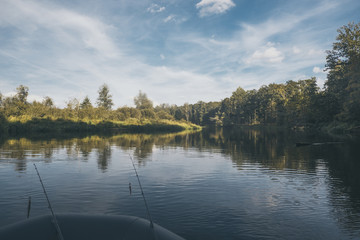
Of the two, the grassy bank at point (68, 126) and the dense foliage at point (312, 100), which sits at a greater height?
the dense foliage at point (312, 100)

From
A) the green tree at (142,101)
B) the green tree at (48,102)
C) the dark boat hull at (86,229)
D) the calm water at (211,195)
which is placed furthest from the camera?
the green tree at (142,101)

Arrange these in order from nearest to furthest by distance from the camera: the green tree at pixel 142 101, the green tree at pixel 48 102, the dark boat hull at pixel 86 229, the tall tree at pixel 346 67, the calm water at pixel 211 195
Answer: the dark boat hull at pixel 86 229 → the calm water at pixel 211 195 → the tall tree at pixel 346 67 → the green tree at pixel 48 102 → the green tree at pixel 142 101

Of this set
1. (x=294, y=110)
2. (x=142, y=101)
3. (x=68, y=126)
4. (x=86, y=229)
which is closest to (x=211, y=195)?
(x=86, y=229)

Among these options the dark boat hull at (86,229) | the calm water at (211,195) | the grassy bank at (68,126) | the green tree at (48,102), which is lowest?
the calm water at (211,195)

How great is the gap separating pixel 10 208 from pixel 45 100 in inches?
3087

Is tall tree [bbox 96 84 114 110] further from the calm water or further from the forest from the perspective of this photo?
the calm water

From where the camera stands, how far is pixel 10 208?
10.0 metres

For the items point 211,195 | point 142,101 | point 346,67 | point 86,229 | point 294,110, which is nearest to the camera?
point 86,229

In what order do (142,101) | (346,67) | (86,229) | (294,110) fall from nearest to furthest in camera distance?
(86,229), (346,67), (294,110), (142,101)

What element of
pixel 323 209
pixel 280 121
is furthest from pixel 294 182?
pixel 280 121

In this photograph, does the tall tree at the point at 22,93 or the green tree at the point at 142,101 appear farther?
the green tree at the point at 142,101

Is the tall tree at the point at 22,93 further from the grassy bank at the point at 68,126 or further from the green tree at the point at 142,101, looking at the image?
the green tree at the point at 142,101

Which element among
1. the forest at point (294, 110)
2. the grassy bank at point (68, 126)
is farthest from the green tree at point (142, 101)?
the grassy bank at point (68, 126)

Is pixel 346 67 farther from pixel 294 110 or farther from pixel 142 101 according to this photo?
pixel 142 101
